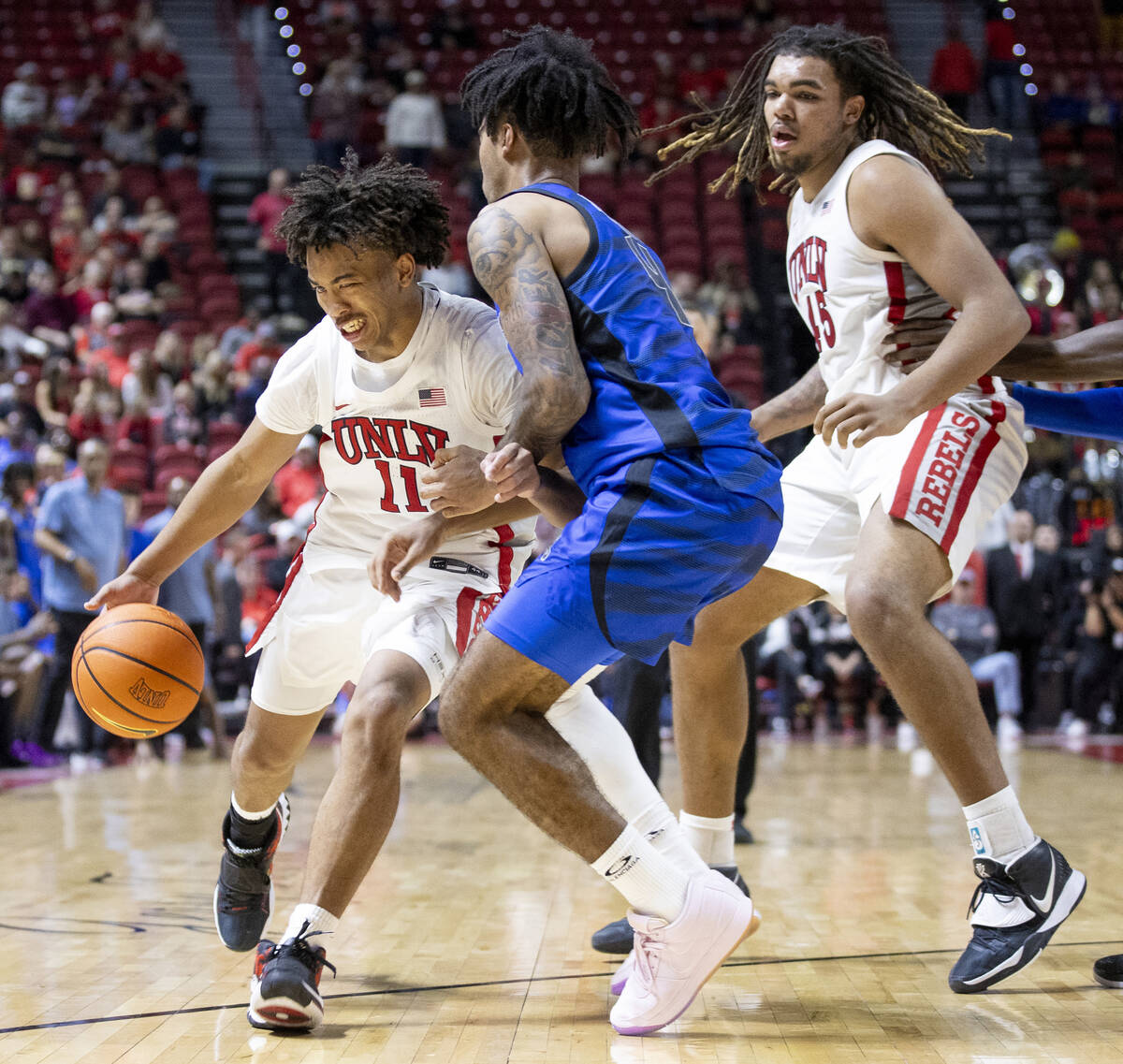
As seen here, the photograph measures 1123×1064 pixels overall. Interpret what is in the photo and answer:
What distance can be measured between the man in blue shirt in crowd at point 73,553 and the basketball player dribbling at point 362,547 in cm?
509

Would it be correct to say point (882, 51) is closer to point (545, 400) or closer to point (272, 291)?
point (545, 400)

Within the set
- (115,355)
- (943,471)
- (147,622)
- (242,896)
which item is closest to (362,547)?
(147,622)

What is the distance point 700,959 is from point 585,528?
0.85 meters

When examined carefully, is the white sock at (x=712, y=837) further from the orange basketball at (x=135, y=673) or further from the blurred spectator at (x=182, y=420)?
the blurred spectator at (x=182, y=420)

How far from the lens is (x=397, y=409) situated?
3053 millimetres

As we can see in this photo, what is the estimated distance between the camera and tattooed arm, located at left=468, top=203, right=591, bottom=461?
2.46m

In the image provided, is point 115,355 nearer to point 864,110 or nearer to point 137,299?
point 137,299

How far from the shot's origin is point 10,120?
47.2 ft

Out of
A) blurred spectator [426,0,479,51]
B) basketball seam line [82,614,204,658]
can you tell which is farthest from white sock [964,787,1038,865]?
blurred spectator [426,0,479,51]

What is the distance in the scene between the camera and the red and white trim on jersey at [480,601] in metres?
3.02

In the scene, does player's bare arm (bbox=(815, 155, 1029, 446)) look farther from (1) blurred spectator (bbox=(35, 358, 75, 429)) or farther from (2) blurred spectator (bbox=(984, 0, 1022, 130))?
(2) blurred spectator (bbox=(984, 0, 1022, 130))

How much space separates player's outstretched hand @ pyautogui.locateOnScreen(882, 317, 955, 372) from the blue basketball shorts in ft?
2.31

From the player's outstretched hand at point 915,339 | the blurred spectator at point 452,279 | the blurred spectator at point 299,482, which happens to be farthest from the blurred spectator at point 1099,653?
the player's outstretched hand at point 915,339

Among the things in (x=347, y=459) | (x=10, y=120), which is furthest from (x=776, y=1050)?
(x=10, y=120)
